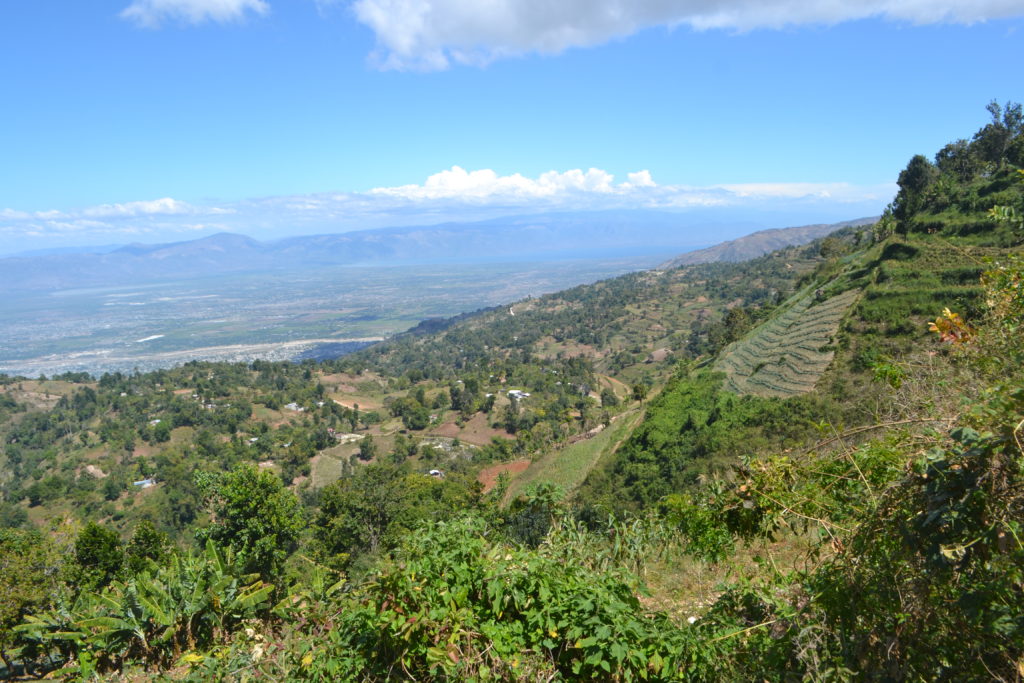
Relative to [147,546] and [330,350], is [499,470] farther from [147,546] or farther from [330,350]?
[330,350]

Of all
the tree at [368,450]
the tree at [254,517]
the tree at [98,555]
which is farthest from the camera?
the tree at [368,450]

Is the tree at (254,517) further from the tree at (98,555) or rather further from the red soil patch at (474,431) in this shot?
the red soil patch at (474,431)

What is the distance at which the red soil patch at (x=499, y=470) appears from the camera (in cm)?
3223

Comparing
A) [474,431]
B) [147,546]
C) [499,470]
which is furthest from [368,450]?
[147,546]

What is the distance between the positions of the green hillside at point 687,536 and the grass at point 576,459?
291 mm

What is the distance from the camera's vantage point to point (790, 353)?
971 inches

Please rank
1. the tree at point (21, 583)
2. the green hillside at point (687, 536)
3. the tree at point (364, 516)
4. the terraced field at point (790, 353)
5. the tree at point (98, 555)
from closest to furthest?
the green hillside at point (687, 536) < the tree at point (21, 583) < the tree at point (98, 555) < the tree at point (364, 516) < the terraced field at point (790, 353)

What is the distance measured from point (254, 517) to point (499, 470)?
73.4 feet

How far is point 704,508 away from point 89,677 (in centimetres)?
576

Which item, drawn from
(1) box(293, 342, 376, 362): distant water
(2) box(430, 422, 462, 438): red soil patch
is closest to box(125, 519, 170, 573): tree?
(2) box(430, 422, 462, 438): red soil patch

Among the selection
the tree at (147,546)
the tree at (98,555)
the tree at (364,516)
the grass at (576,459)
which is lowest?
the grass at (576,459)

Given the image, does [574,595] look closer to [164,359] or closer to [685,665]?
[685,665]

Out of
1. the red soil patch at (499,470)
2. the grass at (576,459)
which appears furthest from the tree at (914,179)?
the red soil patch at (499,470)

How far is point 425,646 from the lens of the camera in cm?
300
